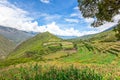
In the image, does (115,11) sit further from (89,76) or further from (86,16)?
(89,76)

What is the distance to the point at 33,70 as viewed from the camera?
23891 mm

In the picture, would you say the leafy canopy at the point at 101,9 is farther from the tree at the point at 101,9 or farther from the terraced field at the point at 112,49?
the terraced field at the point at 112,49

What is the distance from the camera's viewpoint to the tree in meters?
25.2

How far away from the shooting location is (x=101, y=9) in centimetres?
2662

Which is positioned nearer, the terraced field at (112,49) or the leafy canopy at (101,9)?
the leafy canopy at (101,9)

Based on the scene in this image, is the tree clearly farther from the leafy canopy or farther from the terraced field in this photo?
the terraced field

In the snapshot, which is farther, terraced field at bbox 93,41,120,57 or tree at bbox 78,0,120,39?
terraced field at bbox 93,41,120,57

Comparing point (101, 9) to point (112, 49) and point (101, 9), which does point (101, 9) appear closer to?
point (101, 9)

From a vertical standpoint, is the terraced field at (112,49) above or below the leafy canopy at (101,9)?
below

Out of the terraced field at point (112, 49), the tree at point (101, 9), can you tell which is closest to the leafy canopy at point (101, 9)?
the tree at point (101, 9)

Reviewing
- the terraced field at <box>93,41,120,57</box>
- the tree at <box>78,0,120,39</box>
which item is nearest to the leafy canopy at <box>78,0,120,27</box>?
the tree at <box>78,0,120,39</box>

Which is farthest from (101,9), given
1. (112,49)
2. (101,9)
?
(112,49)

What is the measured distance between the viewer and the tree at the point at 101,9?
25.2 metres

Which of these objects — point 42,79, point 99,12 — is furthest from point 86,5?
point 42,79
